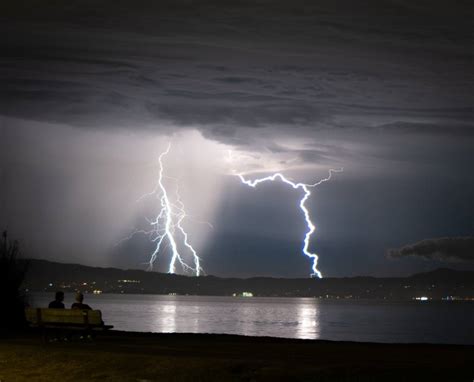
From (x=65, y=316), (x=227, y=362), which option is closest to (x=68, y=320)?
(x=65, y=316)

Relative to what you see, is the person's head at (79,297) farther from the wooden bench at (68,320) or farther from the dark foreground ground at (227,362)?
the dark foreground ground at (227,362)

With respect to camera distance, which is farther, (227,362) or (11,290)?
(11,290)

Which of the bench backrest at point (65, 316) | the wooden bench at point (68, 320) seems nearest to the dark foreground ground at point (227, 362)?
the wooden bench at point (68, 320)

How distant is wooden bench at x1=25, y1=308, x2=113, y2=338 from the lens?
18.8 meters

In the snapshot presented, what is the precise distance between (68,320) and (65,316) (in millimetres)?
115

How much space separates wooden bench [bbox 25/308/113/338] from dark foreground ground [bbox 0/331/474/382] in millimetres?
379

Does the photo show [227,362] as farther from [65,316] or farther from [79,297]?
[79,297]

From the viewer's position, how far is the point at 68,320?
19.0m

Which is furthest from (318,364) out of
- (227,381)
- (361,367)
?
(227,381)

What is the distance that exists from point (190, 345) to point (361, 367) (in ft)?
19.0

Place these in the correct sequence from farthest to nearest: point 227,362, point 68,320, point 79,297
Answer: point 79,297 < point 68,320 < point 227,362

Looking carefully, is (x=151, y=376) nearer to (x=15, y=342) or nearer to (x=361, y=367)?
(x=361, y=367)

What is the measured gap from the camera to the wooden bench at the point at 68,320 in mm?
18828

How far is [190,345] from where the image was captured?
18.5 m
